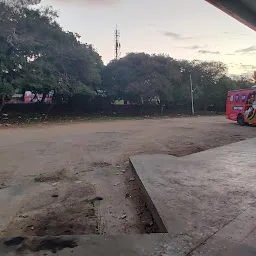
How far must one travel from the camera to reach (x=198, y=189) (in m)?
4.84

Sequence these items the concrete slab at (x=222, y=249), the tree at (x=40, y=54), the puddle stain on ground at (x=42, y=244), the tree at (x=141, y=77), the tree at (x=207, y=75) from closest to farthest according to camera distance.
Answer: the concrete slab at (x=222, y=249), the puddle stain on ground at (x=42, y=244), the tree at (x=40, y=54), the tree at (x=141, y=77), the tree at (x=207, y=75)

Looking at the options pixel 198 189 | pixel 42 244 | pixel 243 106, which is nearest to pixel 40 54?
pixel 243 106

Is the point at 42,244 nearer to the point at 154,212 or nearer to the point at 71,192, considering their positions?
the point at 154,212

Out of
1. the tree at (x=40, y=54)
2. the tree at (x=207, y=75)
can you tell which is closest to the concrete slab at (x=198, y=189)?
the tree at (x=40, y=54)

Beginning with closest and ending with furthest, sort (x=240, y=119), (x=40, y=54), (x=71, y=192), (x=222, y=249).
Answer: (x=222, y=249) < (x=71, y=192) < (x=240, y=119) < (x=40, y=54)

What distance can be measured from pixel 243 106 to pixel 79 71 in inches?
514

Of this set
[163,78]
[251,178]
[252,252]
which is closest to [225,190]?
[251,178]

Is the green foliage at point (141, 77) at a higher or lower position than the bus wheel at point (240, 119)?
higher

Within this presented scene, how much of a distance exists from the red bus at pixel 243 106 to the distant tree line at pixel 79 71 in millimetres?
9381

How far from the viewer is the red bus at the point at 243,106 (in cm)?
1888

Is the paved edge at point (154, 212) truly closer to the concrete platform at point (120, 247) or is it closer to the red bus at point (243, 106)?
the concrete platform at point (120, 247)

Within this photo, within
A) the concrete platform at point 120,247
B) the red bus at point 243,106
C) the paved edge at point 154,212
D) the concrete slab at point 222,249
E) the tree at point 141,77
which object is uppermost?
the tree at point 141,77

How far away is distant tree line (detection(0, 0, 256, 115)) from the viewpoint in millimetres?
18906

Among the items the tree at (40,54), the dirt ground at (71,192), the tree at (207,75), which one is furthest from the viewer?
the tree at (207,75)
